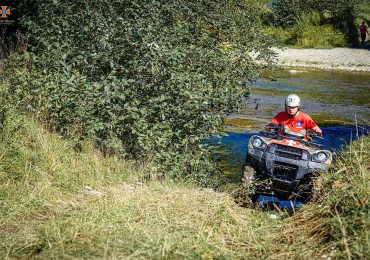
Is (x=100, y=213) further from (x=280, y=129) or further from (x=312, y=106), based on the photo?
(x=312, y=106)

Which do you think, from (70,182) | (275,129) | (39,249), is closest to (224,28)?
(275,129)

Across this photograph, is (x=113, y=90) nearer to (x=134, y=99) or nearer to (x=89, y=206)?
(x=134, y=99)

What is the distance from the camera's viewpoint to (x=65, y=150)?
25.1 feet

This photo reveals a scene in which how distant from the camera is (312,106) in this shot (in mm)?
18953

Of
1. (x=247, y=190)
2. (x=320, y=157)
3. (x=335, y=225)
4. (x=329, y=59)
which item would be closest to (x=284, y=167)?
(x=320, y=157)

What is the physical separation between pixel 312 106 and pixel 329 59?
1280 cm

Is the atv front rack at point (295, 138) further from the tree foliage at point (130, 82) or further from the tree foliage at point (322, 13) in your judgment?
the tree foliage at point (322, 13)

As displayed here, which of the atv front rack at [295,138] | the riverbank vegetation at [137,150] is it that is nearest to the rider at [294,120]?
the atv front rack at [295,138]

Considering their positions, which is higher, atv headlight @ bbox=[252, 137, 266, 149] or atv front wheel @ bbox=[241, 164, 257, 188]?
atv headlight @ bbox=[252, 137, 266, 149]

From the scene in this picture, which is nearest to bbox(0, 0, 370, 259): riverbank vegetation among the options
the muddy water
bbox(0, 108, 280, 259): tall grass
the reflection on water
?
bbox(0, 108, 280, 259): tall grass

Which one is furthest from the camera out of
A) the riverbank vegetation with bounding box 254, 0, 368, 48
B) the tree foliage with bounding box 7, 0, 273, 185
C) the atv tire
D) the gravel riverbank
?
the riverbank vegetation with bounding box 254, 0, 368, 48

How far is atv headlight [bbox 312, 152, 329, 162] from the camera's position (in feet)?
24.3

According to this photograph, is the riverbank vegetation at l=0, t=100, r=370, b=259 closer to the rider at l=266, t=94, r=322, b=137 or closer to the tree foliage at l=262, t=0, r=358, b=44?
the rider at l=266, t=94, r=322, b=137

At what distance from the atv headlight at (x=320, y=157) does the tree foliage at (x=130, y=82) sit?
1.61 meters
